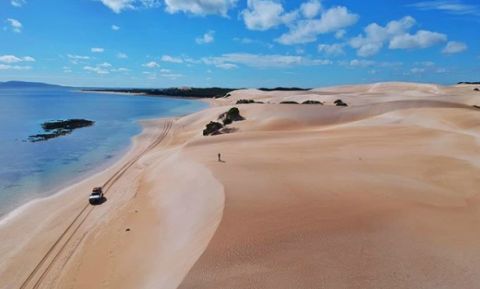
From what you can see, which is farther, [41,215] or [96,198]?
[96,198]

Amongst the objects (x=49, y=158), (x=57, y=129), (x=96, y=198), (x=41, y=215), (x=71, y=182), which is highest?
(x=96, y=198)

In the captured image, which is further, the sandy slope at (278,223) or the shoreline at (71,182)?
the shoreline at (71,182)

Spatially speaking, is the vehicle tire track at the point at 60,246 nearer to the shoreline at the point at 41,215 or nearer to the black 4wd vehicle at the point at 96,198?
the black 4wd vehicle at the point at 96,198

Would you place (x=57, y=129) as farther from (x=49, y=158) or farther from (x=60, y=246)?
(x=60, y=246)

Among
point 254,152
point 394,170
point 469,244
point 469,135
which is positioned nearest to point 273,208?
point 469,244

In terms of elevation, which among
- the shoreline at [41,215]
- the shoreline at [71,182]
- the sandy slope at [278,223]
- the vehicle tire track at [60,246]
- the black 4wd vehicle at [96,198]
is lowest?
the shoreline at [71,182]

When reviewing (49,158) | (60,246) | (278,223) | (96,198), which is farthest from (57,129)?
(278,223)

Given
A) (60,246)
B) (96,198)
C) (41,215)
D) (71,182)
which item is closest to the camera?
(60,246)

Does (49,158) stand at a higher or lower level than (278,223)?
lower

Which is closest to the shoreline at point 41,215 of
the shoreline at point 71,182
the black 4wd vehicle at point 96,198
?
the shoreline at point 71,182
